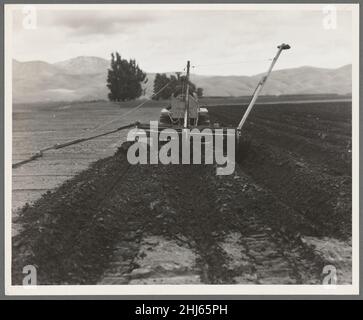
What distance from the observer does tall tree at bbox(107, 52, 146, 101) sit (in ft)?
95.7

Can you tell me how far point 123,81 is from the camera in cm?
3041

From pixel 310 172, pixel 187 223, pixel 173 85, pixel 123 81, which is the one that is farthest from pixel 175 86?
pixel 187 223

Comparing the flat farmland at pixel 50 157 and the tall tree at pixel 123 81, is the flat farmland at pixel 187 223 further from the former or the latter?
the tall tree at pixel 123 81

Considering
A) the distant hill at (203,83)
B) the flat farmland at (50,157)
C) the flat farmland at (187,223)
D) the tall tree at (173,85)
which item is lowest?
the flat farmland at (187,223)

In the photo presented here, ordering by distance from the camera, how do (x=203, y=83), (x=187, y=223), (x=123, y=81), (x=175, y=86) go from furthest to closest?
(x=203, y=83)
(x=123, y=81)
(x=175, y=86)
(x=187, y=223)

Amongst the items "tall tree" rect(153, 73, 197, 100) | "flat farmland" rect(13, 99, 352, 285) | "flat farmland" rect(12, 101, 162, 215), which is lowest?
"flat farmland" rect(13, 99, 352, 285)

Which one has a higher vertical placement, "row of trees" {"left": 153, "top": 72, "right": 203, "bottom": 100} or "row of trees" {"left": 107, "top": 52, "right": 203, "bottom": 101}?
"row of trees" {"left": 107, "top": 52, "right": 203, "bottom": 101}

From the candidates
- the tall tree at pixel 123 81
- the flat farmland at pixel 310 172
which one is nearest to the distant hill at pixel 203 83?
the tall tree at pixel 123 81

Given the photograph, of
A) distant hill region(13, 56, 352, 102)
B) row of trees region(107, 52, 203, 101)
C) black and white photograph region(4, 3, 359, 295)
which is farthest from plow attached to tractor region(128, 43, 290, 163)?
distant hill region(13, 56, 352, 102)

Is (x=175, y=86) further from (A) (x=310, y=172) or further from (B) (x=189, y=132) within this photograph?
(A) (x=310, y=172)

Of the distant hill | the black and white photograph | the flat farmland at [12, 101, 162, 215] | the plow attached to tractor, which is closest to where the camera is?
the black and white photograph

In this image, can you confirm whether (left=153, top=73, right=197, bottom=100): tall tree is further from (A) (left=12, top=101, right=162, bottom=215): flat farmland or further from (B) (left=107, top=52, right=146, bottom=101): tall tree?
(A) (left=12, top=101, right=162, bottom=215): flat farmland

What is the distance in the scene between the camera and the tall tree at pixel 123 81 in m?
29.2

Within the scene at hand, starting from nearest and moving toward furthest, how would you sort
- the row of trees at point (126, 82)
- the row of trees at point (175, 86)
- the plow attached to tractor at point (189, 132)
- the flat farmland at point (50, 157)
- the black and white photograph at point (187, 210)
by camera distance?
the black and white photograph at point (187, 210), the flat farmland at point (50, 157), the plow attached to tractor at point (189, 132), the row of trees at point (175, 86), the row of trees at point (126, 82)
